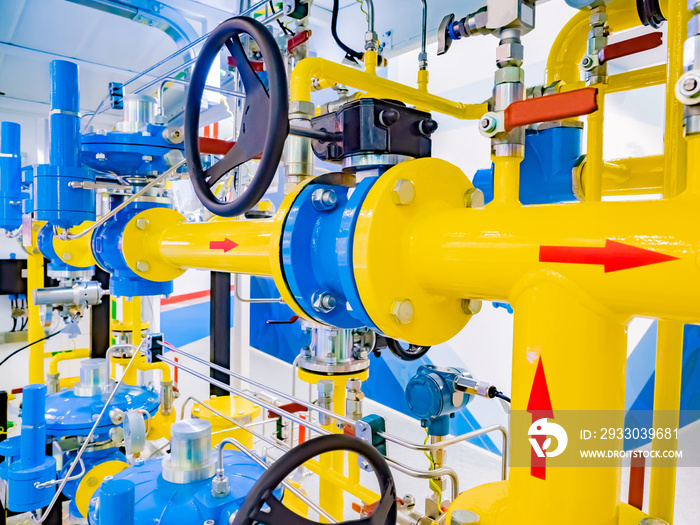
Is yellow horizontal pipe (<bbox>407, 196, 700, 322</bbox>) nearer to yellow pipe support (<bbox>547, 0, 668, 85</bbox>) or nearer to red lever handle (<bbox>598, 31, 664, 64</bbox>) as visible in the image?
red lever handle (<bbox>598, 31, 664, 64</bbox>)

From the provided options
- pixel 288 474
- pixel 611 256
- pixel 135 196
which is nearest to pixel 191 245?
pixel 135 196

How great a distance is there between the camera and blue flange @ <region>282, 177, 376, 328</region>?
0.56 metres

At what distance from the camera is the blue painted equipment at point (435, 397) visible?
86 cm

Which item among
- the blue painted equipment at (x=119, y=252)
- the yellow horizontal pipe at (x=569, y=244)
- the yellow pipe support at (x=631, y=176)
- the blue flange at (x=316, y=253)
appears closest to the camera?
the yellow horizontal pipe at (x=569, y=244)

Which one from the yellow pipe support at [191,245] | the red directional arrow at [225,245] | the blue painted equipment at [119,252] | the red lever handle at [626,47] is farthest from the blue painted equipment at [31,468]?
the red lever handle at [626,47]

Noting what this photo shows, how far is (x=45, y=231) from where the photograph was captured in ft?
5.66

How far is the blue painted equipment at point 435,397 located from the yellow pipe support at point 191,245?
339 mm

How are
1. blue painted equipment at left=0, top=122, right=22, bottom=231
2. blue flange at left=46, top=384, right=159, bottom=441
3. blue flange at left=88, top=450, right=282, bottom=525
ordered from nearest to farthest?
1. blue flange at left=88, top=450, right=282, bottom=525
2. blue flange at left=46, top=384, right=159, bottom=441
3. blue painted equipment at left=0, top=122, right=22, bottom=231

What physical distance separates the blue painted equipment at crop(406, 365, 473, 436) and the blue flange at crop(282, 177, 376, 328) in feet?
1.16

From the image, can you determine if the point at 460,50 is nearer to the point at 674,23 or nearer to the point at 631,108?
the point at 631,108

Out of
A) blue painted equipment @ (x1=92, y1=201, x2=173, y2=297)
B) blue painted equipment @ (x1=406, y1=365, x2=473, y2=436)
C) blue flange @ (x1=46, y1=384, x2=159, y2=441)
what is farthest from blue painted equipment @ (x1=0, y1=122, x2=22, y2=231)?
blue painted equipment @ (x1=406, y1=365, x2=473, y2=436)

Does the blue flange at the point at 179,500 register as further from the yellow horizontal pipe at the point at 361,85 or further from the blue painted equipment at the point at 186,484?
the yellow horizontal pipe at the point at 361,85

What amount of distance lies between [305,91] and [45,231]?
1.42 m

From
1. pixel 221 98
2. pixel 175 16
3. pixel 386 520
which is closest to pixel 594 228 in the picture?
pixel 386 520
